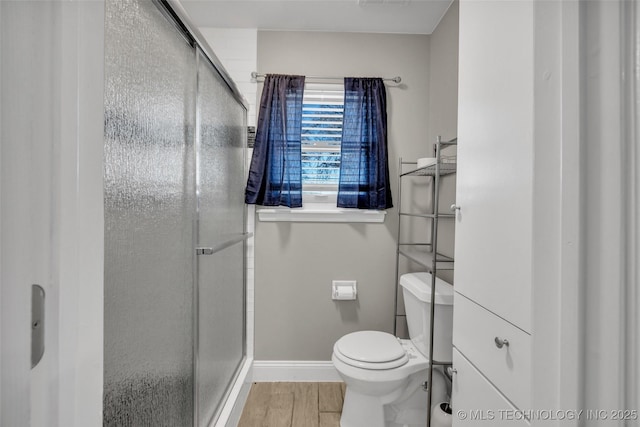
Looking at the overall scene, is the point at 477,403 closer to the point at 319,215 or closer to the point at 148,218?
A: the point at 148,218

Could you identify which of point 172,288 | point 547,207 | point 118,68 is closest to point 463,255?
point 547,207

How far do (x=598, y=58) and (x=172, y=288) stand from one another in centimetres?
118

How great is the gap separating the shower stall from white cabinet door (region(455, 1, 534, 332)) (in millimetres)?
958

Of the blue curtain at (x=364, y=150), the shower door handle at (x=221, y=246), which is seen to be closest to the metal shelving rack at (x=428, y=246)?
the blue curtain at (x=364, y=150)

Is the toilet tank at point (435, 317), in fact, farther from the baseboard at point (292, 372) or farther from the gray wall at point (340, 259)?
the baseboard at point (292, 372)

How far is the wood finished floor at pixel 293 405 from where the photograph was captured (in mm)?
1560

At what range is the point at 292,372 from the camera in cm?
192

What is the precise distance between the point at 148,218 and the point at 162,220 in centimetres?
8

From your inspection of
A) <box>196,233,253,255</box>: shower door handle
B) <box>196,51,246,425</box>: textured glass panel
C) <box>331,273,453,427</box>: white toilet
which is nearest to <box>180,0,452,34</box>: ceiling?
<box>196,51,246,425</box>: textured glass panel

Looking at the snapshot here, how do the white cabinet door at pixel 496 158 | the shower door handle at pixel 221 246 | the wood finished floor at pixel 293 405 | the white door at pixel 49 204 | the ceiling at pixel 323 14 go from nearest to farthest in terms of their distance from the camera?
1. the white door at pixel 49 204
2. the white cabinet door at pixel 496 158
3. the shower door handle at pixel 221 246
4. the wood finished floor at pixel 293 405
5. the ceiling at pixel 323 14

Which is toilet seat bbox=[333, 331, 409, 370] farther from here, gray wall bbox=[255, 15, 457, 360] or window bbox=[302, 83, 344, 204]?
window bbox=[302, 83, 344, 204]

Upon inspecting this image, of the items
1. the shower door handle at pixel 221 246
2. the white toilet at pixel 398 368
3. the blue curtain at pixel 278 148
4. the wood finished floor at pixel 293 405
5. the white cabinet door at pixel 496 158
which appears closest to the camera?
the white cabinet door at pixel 496 158

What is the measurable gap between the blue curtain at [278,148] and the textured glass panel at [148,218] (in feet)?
2.44

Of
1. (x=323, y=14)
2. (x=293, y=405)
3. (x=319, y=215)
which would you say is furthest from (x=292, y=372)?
(x=323, y=14)
